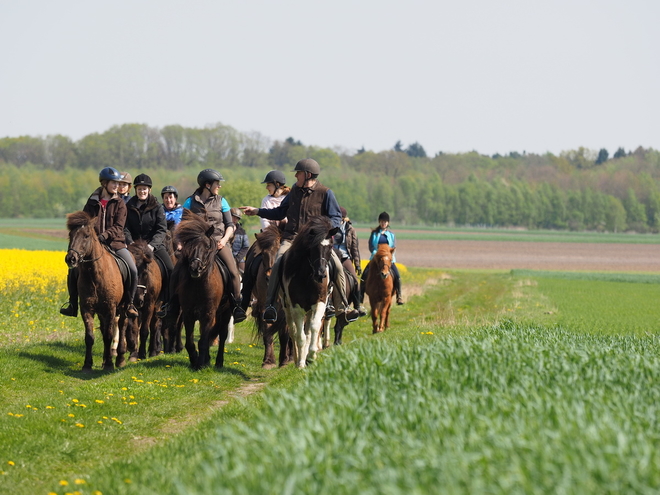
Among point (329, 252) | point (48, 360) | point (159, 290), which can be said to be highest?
point (329, 252)

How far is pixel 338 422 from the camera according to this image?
5371mm

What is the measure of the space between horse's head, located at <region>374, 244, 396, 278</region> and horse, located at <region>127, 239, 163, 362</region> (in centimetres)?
544

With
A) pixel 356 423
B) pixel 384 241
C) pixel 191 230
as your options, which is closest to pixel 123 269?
pixel 191 230

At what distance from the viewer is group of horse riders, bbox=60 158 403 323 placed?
39.9 ft

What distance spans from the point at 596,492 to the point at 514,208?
502ft

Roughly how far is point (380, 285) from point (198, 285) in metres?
6.46

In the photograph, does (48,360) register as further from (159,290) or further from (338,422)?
(338,422)

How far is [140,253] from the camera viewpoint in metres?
13.6

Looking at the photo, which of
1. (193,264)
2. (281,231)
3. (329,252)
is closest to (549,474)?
(329,252)

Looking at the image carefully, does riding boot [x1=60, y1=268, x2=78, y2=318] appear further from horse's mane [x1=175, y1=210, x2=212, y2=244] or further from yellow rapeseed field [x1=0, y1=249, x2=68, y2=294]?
yellow rapeseed field [x1=0, y1=249, x2=68, y2=294]

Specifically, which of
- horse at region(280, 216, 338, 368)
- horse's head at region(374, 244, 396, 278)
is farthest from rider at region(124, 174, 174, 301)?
horse's head at region(374, 244, 396, 278)

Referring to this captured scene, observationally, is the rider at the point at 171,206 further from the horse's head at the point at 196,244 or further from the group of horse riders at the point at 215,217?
the horse's head at the point at 196,244

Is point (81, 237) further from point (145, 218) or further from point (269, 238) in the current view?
point (269, 238)

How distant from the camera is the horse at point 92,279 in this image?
11.6 m
